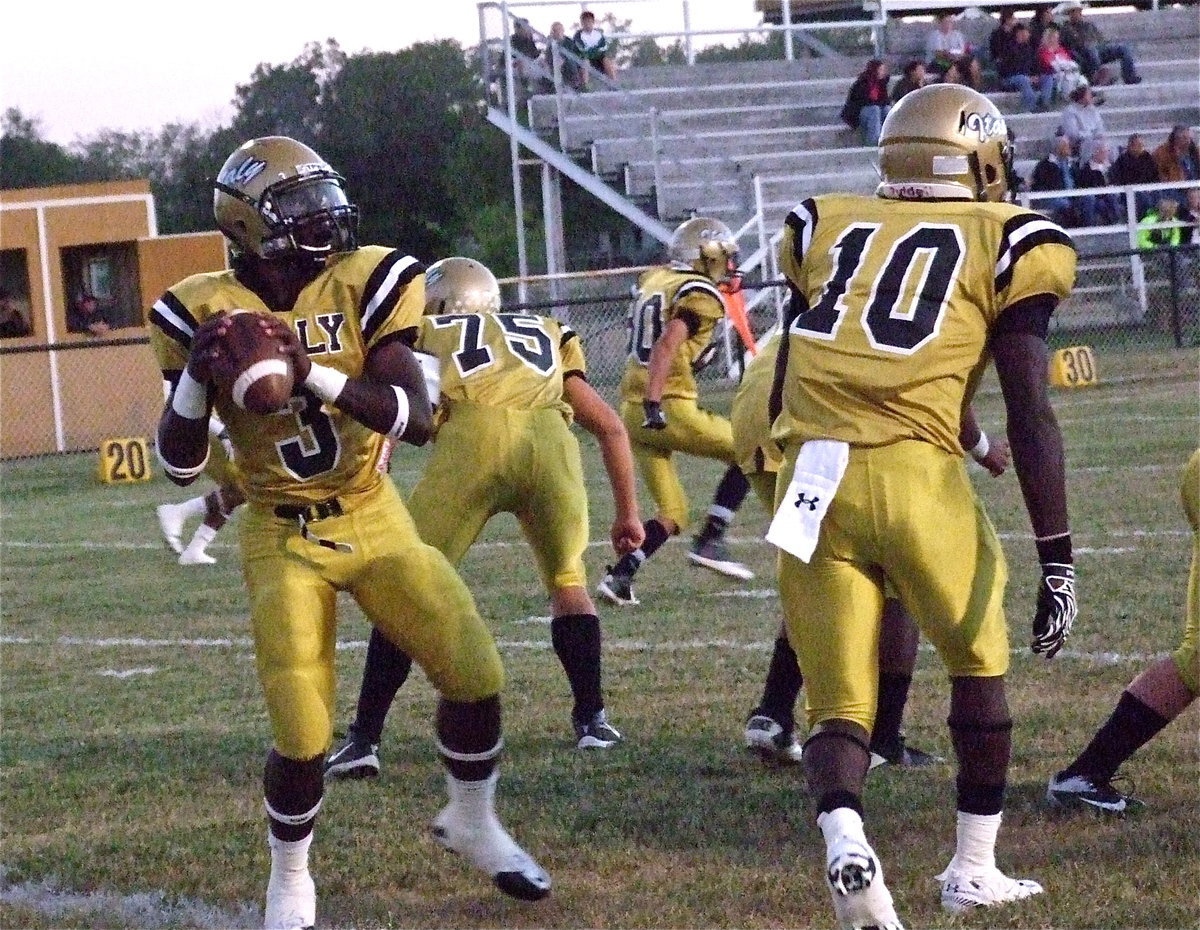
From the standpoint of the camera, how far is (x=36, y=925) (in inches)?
164

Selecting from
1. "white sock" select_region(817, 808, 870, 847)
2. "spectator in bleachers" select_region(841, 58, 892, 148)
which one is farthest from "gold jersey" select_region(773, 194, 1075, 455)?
"spectator in bleachers" select_region(841, 58, 892, 148)

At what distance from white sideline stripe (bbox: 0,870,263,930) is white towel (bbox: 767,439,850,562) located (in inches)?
58.4

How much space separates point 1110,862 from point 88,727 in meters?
3.65

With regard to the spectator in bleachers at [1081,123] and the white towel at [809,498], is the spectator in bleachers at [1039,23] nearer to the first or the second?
the spectator in bleachers at [1081,123]

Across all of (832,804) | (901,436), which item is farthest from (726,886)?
(901,436)

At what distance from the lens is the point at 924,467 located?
12.3 ft

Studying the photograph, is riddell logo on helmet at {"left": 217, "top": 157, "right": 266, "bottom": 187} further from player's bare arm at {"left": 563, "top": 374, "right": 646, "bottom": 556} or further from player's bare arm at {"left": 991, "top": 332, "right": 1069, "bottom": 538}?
player's bare arm at {"left": 563, "top": 374, "right": 646, "bottom": 556}

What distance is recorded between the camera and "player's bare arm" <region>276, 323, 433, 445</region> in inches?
151

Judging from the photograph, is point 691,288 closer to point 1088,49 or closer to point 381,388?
point 381,388

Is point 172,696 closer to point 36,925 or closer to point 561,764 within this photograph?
point 561,764

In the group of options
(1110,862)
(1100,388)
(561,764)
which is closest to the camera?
(1110,862)

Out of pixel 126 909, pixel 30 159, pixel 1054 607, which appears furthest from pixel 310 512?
pixel 30 159

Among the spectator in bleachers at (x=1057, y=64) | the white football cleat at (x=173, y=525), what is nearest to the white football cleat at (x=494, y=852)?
the white football cleat at (x=173, y=525)

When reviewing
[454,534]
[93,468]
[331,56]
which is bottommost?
[93,468]
